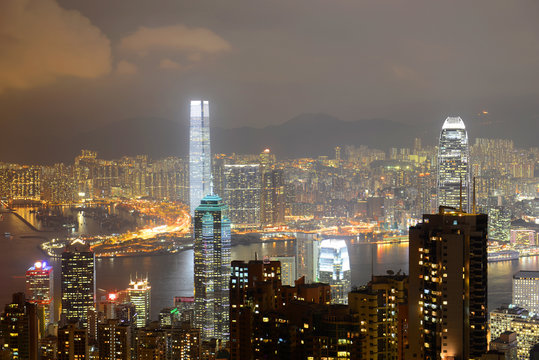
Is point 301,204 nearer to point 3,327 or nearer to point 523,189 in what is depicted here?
point 523,189

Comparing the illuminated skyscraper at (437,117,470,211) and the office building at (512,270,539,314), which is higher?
the illuminated skyscraper at (437,117,470,211)

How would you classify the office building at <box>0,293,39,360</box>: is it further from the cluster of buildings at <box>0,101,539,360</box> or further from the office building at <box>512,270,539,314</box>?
the office building at <box>512,270,539,314</box>

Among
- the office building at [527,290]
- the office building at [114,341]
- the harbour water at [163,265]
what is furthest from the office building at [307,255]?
the office building at [527,290]

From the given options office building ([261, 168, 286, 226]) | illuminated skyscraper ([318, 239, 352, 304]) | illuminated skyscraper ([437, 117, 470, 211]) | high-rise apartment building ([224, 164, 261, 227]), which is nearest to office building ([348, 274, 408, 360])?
illuminated skyscraper ([318, 239, 352, 304])

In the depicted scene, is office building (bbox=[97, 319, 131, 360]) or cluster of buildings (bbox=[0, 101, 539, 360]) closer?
cluster of buildings (bbox=[0, 101, 539, 360])

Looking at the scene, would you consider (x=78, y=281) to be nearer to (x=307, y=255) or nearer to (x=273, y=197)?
(x=307, y=255)

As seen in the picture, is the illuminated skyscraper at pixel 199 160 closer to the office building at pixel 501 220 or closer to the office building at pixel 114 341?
the office building at pixel 501 220

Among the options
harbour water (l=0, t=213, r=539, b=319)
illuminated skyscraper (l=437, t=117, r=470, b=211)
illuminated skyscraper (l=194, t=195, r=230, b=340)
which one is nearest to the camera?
illuminated skyscraper (l=194, t=195, r=230, b=340)

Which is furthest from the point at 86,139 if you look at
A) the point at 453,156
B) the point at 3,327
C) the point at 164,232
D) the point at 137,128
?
the point at 453,156
